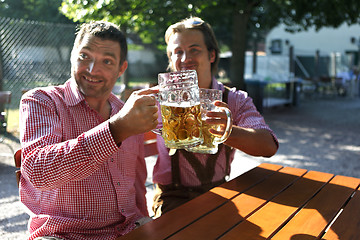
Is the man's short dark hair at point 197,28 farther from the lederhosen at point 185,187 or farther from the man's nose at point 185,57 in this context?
the lederhosen at point 185,187

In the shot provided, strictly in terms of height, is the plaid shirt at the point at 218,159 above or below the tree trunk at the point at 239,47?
below

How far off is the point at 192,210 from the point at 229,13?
34.0 feet

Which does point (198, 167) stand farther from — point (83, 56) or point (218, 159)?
point (83, 56)

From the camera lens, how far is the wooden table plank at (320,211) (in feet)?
4.41

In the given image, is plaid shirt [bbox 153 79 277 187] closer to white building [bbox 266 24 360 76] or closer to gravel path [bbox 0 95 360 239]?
gravel path [bbox 0 95 360 239]

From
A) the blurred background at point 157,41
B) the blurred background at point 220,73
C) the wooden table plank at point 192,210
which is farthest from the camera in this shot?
the blurred background at point 157,41

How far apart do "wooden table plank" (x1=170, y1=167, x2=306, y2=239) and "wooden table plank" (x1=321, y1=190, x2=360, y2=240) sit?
0.30m

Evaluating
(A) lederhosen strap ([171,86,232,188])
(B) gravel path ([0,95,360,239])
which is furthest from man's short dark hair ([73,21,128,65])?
(B) gravel path ([0,95,360,239])

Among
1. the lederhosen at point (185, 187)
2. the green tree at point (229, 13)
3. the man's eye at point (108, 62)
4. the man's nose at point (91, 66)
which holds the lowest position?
the lederhosen at point (185, 187)

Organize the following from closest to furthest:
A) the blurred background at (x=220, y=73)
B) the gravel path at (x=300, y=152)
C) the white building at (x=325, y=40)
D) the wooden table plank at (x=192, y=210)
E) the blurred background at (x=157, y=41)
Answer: the wooden table plank at (x=192, y=210) < the gravel path at (x=300, y=152) < the blurred background at (x=220, y=73) < the blurred background at (x=157, y=41) < the white building at (x=325, y=40)

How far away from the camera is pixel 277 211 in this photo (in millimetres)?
1538

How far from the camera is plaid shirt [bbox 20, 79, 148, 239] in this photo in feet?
4.32

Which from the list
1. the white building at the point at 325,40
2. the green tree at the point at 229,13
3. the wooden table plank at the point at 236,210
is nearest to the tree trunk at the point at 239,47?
the green tree at the point at 229,13

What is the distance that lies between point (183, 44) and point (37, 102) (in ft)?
2.87
